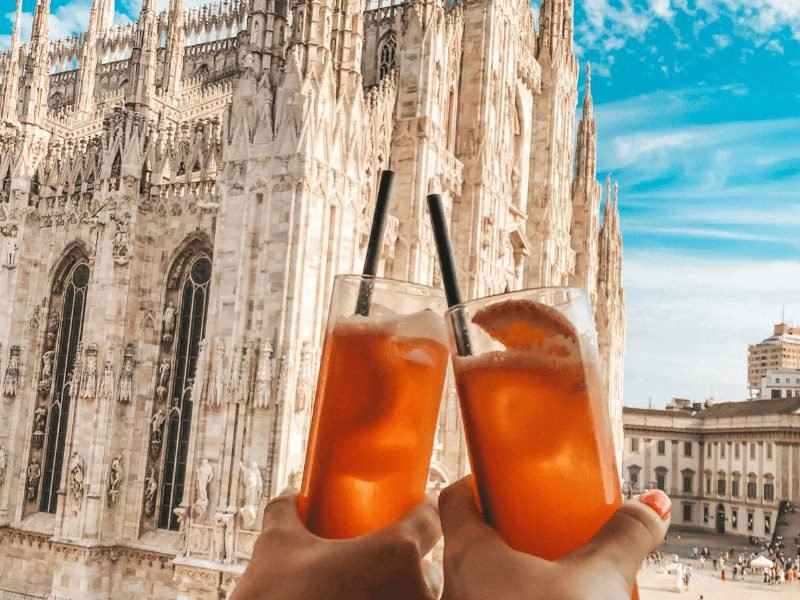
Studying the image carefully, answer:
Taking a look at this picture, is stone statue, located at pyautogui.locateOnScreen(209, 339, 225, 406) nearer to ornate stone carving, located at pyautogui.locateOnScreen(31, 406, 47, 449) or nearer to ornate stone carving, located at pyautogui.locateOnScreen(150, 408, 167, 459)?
ornate stone carving, located at pyautogui.locateOnScreen(150, 408, 167, 459)

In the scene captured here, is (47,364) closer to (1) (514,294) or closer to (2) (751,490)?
(1) (514,294)

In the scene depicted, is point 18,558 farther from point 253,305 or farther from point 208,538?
point 253,305

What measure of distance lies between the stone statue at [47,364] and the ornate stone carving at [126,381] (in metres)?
3.12

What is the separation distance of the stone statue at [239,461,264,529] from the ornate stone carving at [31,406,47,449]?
323 inches


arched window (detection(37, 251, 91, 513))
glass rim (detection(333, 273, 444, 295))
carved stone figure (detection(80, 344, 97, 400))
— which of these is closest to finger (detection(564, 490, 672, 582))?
glass rim (detection(333, 273, 444, 295))

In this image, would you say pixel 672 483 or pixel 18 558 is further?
pixel 672 483

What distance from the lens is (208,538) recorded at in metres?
16.5

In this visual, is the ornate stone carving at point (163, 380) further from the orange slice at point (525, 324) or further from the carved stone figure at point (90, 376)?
the orange slice at point (525, 324)

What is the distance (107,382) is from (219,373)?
4280 millimetres

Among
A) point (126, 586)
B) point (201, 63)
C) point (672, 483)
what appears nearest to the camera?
point (126, 586)

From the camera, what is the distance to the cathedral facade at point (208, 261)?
16.6m

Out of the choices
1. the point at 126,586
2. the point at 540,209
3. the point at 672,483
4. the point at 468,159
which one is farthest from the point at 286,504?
the point at 672,483

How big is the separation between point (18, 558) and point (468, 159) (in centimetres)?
1579

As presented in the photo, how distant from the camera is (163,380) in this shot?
20.0m
